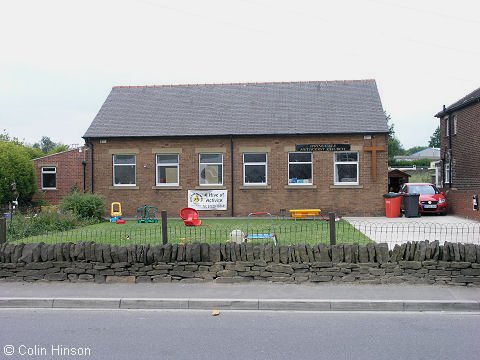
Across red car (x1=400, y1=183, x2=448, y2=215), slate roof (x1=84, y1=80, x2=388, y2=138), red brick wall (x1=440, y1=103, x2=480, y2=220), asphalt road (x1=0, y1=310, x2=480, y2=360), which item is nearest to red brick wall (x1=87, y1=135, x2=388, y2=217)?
slate roof (x1=84, y1=80, x2=388, y2=138)

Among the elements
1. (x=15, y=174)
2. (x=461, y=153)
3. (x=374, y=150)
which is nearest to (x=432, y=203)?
(x=374, y=150)

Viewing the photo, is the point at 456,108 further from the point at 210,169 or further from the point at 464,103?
the point at 210,169

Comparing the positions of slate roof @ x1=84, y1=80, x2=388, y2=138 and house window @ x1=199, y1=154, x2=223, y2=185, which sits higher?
slate roof @ x1=84, y1=80, x2=388, y2=138

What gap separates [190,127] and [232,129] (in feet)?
7.02

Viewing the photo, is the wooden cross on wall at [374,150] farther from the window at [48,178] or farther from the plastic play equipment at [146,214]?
the window at [48,178]

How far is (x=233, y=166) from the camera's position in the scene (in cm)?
2411

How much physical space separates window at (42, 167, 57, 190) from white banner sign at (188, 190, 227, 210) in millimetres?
9408

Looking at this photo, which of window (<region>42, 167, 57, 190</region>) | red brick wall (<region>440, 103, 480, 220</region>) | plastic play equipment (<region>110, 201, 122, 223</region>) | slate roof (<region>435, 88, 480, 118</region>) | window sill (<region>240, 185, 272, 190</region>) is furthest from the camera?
window (<region>42, 167, 57, 190</region>)

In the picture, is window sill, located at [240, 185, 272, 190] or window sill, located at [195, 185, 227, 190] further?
window sill, located at [195, 185, 227, 190]

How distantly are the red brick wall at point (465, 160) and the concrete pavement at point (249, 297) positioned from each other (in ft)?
46.2

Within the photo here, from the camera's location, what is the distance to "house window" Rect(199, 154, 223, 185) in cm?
2441

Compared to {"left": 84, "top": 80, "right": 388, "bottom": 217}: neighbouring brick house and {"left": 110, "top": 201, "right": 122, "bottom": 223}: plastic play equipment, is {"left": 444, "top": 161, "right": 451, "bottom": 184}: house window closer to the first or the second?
{"left": 84, "top": 80, "right": 388, "bottom": 217}: neighbouring brick house

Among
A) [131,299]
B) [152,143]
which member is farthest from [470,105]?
[131,299]

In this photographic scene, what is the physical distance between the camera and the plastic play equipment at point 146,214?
21.6m
